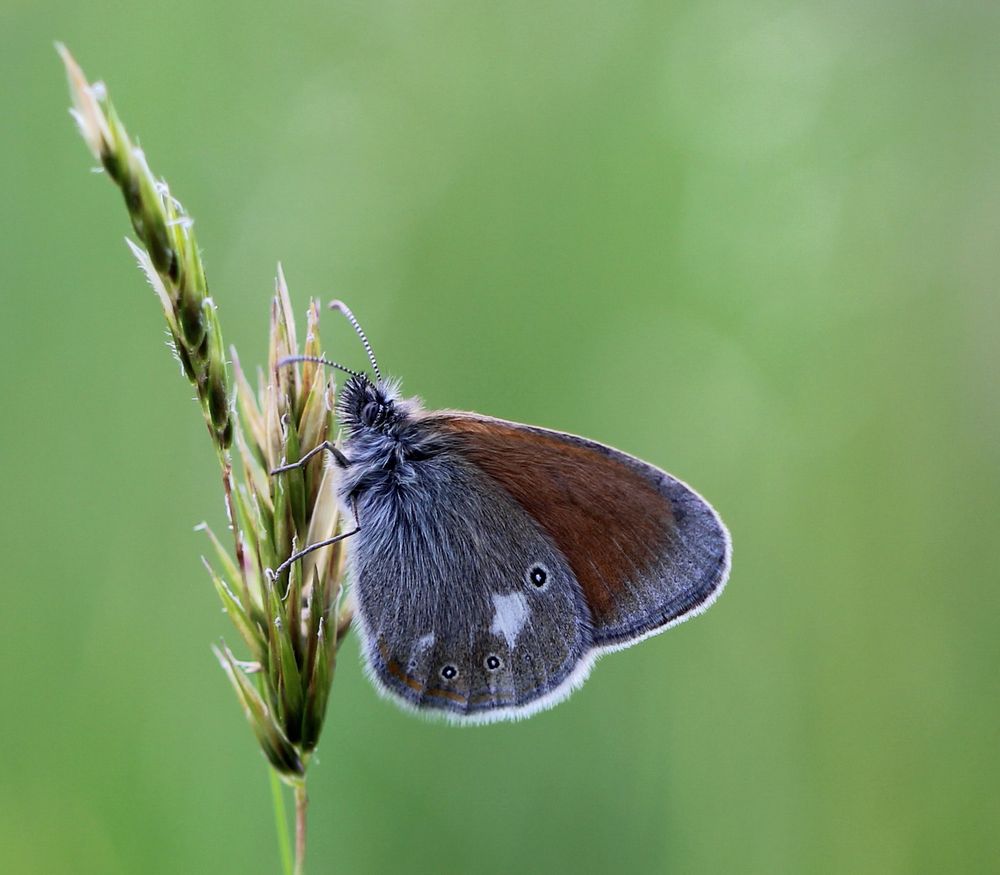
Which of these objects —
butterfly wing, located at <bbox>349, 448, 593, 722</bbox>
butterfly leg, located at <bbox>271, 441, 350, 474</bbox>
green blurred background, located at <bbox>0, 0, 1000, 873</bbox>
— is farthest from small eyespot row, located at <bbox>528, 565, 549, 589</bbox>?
butterfly leg, located at <bbox>271, 441, 350, 474</bbox>

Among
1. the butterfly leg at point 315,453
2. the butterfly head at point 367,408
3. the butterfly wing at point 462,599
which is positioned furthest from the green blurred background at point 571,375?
the butterfly leg at point 315,453

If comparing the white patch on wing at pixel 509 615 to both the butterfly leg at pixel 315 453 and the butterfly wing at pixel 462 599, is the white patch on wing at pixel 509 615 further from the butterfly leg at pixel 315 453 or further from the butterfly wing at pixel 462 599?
the butterfly leg at pixel 315 453

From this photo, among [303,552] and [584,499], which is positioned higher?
[584,499]

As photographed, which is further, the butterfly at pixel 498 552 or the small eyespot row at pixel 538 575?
the small eyespot row at pixel 538 575

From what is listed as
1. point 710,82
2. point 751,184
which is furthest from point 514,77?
point 751,184

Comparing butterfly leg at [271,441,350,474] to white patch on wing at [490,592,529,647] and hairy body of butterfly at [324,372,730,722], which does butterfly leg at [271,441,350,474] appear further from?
white patch on wing at [490,592,529,647]

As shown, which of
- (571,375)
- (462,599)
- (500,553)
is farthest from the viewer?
(571,375)

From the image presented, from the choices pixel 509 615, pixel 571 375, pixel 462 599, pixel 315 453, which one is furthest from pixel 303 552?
pixel 571 375

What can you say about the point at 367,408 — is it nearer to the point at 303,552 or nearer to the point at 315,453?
the point at 315,453
